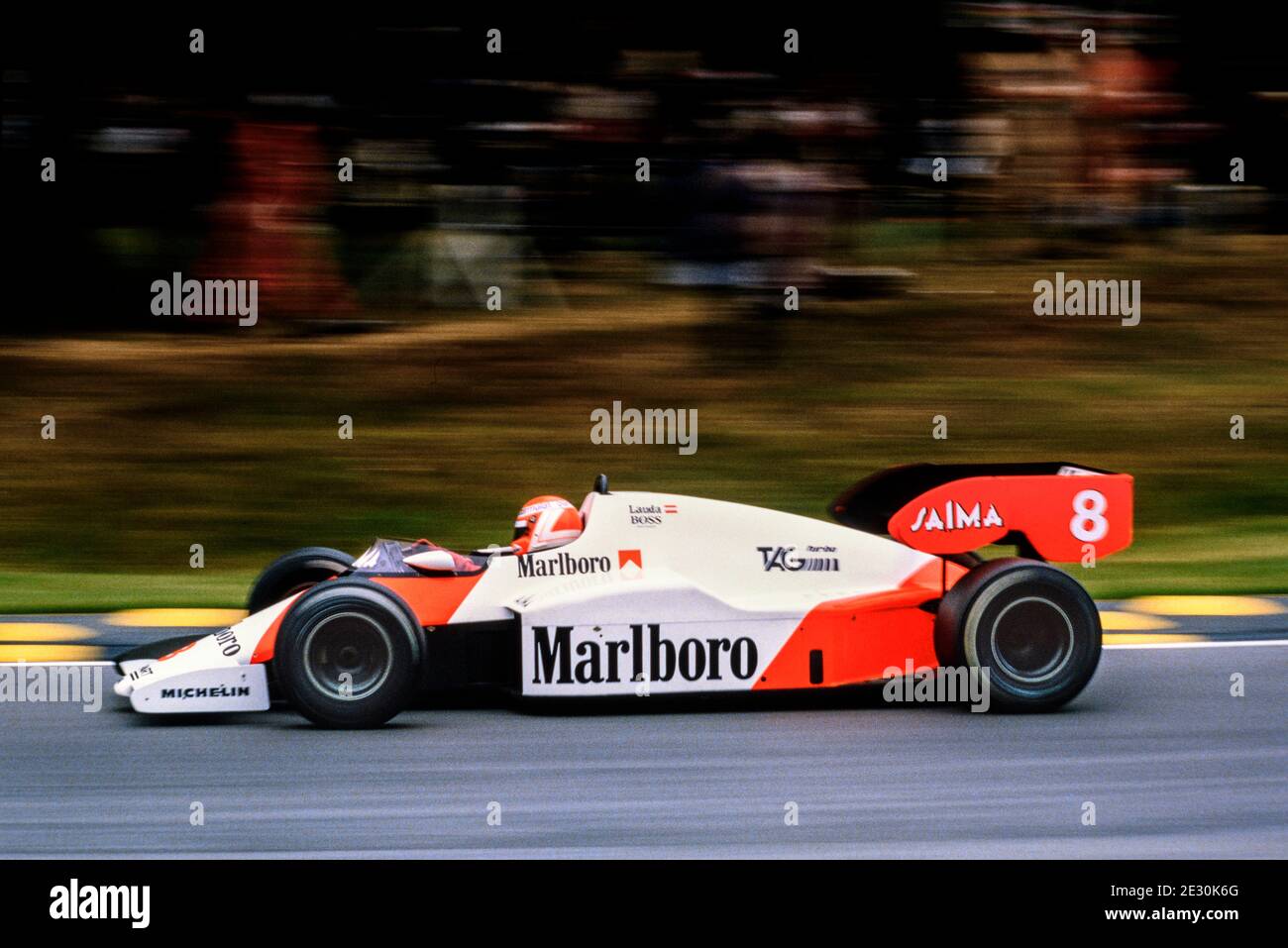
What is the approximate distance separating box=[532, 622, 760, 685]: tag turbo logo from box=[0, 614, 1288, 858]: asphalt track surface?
173 mm

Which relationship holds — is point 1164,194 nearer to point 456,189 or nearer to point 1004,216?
point 1004,216

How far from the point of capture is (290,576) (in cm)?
613

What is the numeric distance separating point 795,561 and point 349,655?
151 centimetres

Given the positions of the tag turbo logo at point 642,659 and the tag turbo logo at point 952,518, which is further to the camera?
the tag turbo logo at point 952,518

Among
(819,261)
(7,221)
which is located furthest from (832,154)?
(7,221)

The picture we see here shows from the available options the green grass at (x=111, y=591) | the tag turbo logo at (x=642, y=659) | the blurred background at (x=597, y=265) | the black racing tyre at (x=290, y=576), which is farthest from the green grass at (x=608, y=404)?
the tag turbo logo at (x=642, y=659)

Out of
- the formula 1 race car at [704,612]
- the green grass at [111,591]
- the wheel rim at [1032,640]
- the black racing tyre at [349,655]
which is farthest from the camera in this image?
the green grass at [111,591]

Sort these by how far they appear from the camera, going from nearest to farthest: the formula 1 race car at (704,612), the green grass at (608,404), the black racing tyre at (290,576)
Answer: the formula 1 race car at (704,612), the black racing tyre at (290,576), the green grass at (608,404)

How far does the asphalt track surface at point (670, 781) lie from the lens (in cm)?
439

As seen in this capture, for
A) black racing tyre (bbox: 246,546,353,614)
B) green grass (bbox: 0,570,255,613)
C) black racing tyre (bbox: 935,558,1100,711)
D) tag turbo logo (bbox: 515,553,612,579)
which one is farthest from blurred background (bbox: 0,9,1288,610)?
black racing tyre (bbox: 935,558,1100,711)

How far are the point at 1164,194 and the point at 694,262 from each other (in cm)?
388

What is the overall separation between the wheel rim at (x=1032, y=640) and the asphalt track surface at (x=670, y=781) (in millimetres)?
180

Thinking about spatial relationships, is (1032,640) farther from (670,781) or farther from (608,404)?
(608,404)

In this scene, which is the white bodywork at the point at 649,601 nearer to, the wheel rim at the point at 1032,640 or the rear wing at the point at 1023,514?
the rear wing at the point at 1023,514
